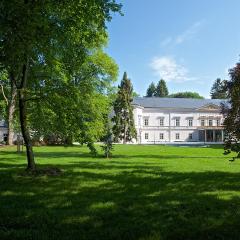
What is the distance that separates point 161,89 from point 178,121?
61.6 m

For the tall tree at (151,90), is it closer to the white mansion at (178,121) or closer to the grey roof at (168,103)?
the grey roof at (168,103)

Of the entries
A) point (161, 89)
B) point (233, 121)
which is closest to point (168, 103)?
point (161, 89)

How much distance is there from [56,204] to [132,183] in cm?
394

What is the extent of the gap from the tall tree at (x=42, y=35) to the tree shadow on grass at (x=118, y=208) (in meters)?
3.41

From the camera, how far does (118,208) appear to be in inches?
359

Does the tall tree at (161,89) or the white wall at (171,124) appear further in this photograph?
the tall tree at (161,89)

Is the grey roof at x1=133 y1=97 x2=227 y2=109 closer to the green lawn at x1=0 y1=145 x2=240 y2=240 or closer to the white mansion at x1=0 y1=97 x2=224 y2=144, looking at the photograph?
the white mansion at x1=0 y1=97 x2=224 y2=144

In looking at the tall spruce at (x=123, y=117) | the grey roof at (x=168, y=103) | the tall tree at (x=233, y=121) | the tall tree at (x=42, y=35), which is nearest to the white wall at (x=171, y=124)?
the grey roof at (x=168, y=103)

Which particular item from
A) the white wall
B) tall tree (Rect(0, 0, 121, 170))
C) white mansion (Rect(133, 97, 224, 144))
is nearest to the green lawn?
tall tree (Rect(0, 0, 121, 170))

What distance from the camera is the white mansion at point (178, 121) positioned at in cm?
8956

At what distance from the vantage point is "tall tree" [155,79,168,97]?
150488 millimetres

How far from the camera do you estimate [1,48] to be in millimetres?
11359

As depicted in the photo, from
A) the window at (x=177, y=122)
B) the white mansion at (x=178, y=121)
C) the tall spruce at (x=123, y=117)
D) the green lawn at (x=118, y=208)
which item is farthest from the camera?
the window at (x=177, y=122)

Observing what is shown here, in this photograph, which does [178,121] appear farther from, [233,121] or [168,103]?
[233,121]
